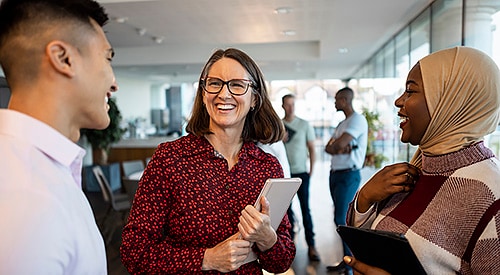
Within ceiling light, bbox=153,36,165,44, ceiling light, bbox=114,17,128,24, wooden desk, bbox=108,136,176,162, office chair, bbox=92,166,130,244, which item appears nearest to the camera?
ceiling light, bbox=114,17,128,24

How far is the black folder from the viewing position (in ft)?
3.24

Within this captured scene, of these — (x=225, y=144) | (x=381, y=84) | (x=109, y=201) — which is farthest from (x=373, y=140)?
(x=225, y=144)

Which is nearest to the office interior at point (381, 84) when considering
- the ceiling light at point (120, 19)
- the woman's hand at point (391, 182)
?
the woman's hand at point (391, 182)

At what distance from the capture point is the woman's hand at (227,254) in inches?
48.5

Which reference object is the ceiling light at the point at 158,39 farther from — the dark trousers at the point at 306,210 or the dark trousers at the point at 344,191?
the dark trousers at the point at 344,191

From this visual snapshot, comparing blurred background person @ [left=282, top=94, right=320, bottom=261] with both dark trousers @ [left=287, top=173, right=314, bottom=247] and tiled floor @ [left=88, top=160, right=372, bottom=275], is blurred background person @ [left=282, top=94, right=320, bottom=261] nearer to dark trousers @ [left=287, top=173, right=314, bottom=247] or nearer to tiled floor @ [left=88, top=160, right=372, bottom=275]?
dark trousers @ [left=287, top=173, right=314, bottom=247]

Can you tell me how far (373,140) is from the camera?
6.67 metres

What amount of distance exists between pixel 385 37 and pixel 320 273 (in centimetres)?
393

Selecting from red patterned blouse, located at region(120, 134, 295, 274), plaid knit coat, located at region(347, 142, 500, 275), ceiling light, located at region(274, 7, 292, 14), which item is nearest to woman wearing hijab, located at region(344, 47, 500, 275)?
plaid knit coat, located at region(347, 142, 500, 275)

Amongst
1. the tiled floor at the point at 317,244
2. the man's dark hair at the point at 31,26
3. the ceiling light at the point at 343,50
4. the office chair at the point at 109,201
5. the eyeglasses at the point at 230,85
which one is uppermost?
the ceiling light at the point at 343,50

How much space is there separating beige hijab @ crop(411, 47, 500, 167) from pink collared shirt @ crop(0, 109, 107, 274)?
912 millimetres

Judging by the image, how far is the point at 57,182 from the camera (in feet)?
2.30

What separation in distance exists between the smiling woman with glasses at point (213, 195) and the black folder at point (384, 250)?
27cm

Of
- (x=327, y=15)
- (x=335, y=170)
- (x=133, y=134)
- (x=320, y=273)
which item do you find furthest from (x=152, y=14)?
(x=133, y=134)
